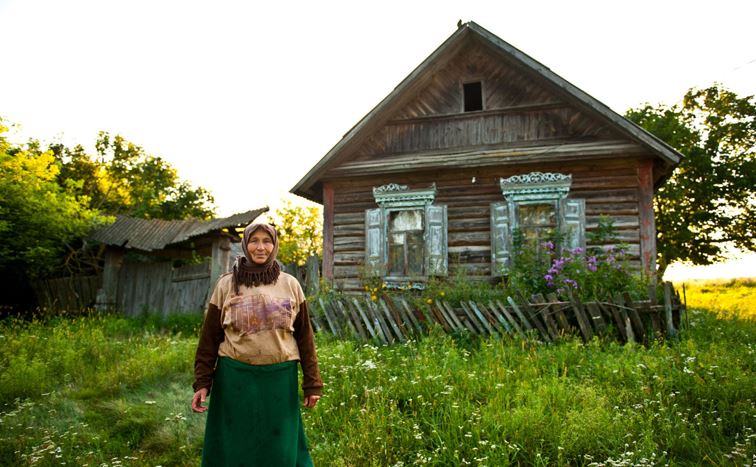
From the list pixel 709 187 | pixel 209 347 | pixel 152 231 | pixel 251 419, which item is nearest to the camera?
pixel 251 419

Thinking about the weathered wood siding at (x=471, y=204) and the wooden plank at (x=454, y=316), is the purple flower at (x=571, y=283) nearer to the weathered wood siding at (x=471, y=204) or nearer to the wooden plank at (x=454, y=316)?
the wooden plank at (x=454, y=316)

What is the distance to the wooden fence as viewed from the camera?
647 centimetres

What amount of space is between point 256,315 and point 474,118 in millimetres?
8166

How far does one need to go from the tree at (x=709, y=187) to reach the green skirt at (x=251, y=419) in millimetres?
17990

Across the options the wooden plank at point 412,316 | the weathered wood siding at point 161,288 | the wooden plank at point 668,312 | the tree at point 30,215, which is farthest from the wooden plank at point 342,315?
the tree at point 30,215

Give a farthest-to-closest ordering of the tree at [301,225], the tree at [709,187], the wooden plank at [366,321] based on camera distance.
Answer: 1. the tree at [301,225]
2. the tree at [709,187]
3. the wooden plank at [366,321]

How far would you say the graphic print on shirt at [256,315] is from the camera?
2.89 meters

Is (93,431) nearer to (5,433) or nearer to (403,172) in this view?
(5,433)

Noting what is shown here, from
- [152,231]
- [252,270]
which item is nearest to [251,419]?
[252,270]

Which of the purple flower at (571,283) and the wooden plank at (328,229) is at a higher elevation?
the wooden plank at (328,229)

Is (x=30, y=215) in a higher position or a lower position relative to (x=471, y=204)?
lower

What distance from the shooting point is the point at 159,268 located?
12.9 metres

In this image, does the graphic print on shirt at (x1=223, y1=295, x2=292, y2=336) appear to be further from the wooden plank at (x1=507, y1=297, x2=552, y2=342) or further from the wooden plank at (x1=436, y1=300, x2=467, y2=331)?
the wooden plank at (x1=507, y1=297, x2=552, y2=342)

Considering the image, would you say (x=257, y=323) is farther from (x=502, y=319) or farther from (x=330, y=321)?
(x=330, y=321)
